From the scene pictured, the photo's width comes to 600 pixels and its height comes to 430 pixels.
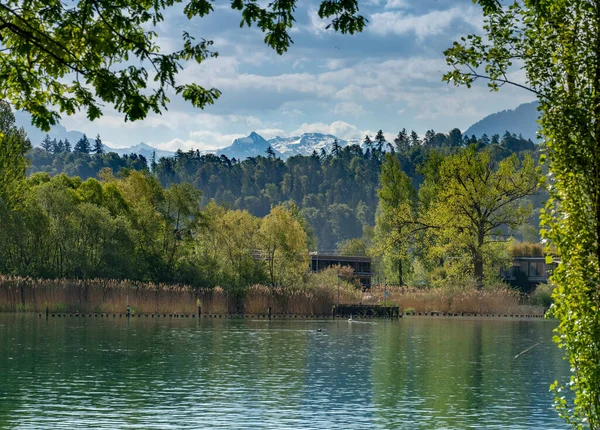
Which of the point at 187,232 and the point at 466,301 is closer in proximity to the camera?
the point at 466,301

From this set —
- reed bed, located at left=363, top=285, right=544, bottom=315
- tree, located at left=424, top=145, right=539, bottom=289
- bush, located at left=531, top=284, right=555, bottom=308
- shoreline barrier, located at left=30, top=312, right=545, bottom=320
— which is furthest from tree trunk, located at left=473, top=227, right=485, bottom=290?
bush, located at left=531, top=284, right=555, bottom=308

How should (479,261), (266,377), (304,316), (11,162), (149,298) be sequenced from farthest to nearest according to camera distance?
1. (479,261)
2. (11,162)
3. (304,316)
4. (149,298)
5. (266,377)

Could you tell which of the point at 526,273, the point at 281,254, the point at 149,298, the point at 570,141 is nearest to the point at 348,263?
the point at 526,273

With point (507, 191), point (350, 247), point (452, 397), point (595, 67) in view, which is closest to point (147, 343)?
point (452, 397)

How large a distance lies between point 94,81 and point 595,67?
25.9ft

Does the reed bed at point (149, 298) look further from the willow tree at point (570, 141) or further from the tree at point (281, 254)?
the willow tree at point (570, 141)

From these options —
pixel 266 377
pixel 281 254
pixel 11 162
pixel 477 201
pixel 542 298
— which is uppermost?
pixel 11 162

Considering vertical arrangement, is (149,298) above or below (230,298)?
above

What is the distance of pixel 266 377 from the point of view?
31406 mm

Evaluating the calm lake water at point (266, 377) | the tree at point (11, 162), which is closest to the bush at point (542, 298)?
the calm lake water at point (266, 377)

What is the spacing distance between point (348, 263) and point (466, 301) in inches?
2201

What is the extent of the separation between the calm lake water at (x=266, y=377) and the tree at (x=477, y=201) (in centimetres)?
1888

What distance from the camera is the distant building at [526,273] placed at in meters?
105

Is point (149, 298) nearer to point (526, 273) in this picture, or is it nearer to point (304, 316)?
point (304, 316)
